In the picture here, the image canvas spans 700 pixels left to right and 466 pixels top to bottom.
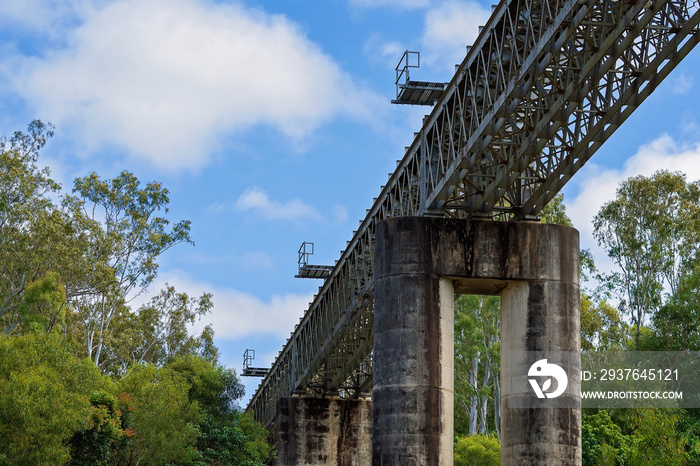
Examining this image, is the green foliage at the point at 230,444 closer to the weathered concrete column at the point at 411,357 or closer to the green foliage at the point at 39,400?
the green foliage at the point at 39,400

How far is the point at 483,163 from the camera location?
86.6ft

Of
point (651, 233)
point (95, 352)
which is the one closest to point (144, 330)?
point (95, 352)

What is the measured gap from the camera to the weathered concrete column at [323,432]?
1740 inches

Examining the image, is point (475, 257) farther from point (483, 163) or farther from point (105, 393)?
point (105, 393)

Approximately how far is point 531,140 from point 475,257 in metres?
3.67

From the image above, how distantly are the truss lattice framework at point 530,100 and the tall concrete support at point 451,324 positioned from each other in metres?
1.17

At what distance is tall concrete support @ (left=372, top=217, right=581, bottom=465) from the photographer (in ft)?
81.6

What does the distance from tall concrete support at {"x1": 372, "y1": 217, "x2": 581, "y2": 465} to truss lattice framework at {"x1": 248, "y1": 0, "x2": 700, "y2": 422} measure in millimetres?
1174

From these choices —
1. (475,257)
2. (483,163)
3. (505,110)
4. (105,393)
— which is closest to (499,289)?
(475,257)

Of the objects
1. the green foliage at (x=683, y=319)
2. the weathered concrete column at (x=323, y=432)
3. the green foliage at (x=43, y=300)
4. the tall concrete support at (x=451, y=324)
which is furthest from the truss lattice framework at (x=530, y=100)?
the green foliage at (x=683, y=319)

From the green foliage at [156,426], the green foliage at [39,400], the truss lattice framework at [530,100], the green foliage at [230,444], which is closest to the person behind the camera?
the truss lattice framework at [530,100]

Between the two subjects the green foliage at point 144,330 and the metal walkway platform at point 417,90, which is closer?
the metal walkway platform at point 417,90
